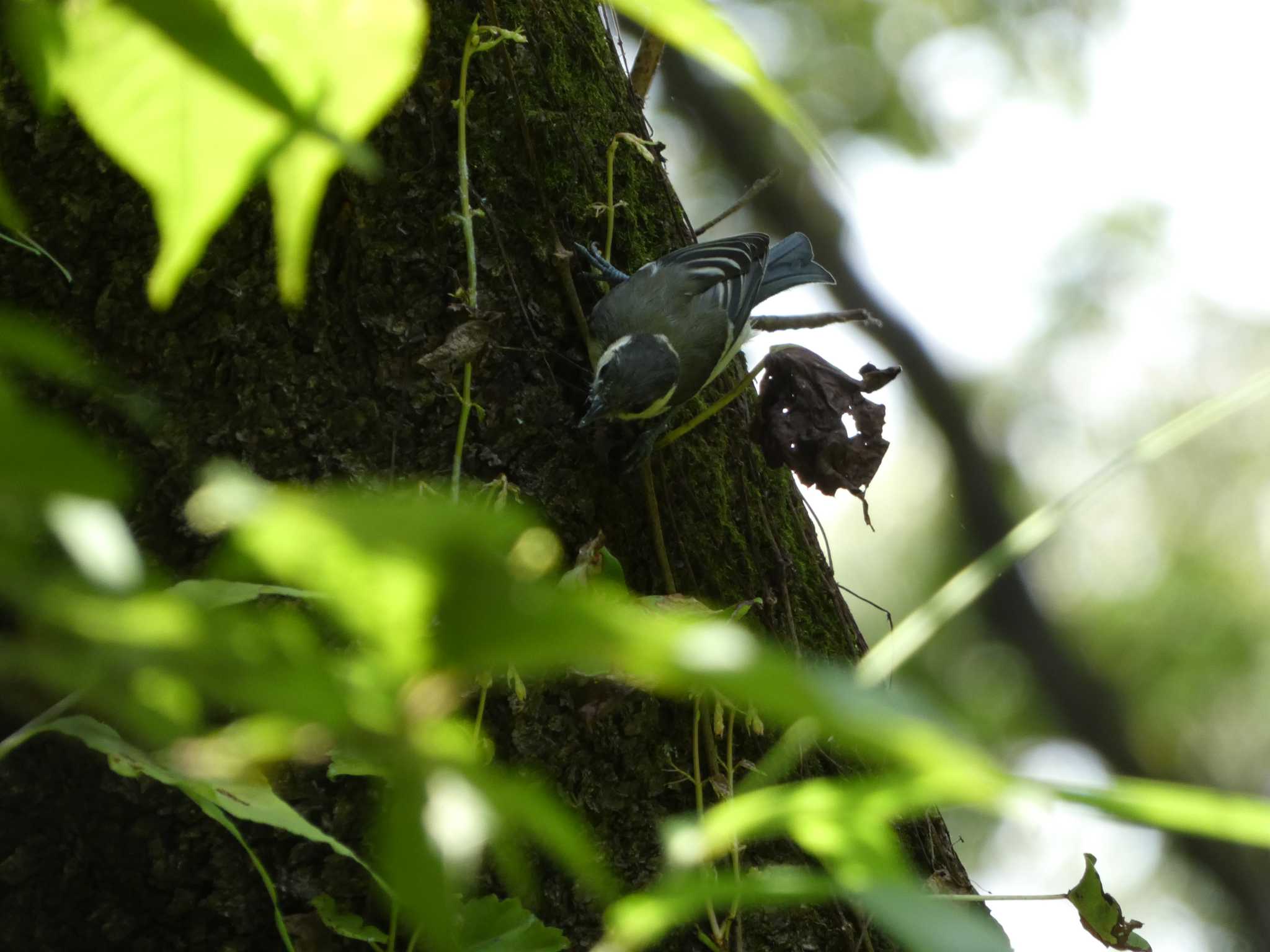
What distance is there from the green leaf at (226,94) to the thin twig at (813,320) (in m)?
1.00

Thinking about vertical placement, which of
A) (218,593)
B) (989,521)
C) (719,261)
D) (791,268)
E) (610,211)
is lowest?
(989,521)

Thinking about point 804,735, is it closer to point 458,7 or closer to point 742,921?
point 742,921

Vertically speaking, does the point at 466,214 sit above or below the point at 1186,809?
below

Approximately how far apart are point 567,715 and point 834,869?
0.78m

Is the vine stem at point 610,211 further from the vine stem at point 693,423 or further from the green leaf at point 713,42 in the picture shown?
the green leaf at point 713,42

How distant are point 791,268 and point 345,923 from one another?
1812mm

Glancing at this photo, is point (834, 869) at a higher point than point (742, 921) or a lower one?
higher

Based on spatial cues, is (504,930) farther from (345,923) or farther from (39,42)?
(39,42)

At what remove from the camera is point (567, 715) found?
3.32ft

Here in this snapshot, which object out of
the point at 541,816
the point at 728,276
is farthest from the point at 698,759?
the point at 728,276

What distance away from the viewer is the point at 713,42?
0.83ft

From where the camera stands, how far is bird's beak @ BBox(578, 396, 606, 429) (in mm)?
1142

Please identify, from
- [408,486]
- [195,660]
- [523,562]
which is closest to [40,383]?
[408,486]


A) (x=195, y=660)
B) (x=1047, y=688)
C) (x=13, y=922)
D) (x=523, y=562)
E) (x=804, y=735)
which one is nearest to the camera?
(x=195, y=660)
